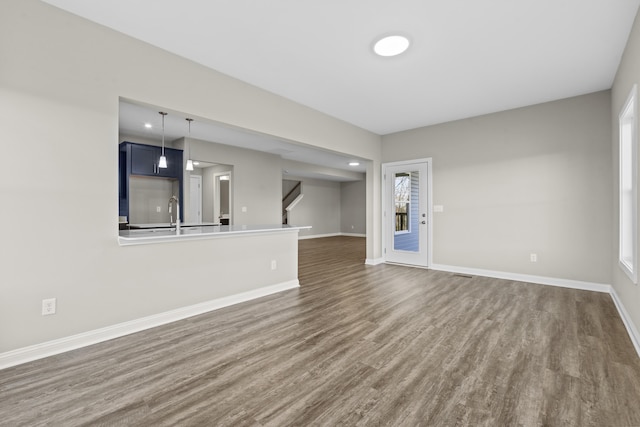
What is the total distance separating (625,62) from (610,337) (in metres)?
2.62

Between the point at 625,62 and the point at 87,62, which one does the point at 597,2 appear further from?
the point at 87,62

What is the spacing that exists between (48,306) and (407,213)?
521 centimetres

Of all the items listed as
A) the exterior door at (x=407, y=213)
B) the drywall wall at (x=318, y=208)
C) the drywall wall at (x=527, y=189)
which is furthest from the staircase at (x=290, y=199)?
the drywall wall at (x=527, y=189)

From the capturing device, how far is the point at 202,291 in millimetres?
3244

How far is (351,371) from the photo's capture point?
6.73 feet

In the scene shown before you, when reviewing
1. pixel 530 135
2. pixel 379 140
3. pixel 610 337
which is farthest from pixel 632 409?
pixel 379 140

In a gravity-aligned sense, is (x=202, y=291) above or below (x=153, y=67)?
below

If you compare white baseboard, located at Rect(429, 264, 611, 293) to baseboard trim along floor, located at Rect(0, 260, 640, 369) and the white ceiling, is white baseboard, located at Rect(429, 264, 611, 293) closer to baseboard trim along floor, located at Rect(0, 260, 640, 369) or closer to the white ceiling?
baseboard trim along floor, located at Rect(0, 260, 640, 369)

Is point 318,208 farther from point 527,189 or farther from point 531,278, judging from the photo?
point 531,278

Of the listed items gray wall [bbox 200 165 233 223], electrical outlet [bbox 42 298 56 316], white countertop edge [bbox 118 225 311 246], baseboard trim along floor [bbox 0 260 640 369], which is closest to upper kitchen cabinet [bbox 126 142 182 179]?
gray wall [bbox 200 165 233 223]

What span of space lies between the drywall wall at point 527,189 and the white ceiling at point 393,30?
52 centimetres

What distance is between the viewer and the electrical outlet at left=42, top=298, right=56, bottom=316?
2.26 metres

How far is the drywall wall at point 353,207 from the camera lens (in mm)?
12195

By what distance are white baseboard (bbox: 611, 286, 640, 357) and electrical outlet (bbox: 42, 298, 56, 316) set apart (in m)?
4.54
